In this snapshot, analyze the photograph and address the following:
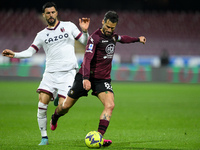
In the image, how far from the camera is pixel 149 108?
12570mm

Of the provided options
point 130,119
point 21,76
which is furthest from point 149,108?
point 21,76

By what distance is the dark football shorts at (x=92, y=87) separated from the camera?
610 centimetres

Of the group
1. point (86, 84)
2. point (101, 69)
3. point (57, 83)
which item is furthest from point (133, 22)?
point (86, 84)

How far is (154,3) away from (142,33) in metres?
3.82

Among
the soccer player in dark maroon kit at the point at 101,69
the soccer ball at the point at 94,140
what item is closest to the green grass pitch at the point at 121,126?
the soccer ball at the point at 94,140

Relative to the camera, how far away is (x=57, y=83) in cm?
670

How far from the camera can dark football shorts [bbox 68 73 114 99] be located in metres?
6.10

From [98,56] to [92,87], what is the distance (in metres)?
0.53

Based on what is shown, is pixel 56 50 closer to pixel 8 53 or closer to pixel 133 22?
pixel 8 53

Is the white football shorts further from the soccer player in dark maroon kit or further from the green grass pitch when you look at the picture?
the green grass pitch

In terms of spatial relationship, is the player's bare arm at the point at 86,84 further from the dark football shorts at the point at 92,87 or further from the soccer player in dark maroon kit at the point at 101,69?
the dark football shorts at the point at 92,87

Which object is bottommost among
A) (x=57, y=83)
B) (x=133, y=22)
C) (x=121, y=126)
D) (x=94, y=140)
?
(x=121, y=126)

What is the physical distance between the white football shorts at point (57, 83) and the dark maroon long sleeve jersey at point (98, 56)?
578 millimetres

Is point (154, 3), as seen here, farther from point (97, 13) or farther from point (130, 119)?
point (130, 119)
